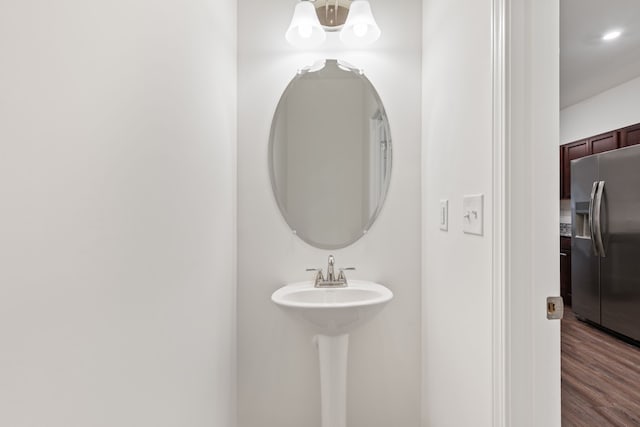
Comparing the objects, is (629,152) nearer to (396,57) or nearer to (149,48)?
(396,57)

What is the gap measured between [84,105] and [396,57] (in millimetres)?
1516

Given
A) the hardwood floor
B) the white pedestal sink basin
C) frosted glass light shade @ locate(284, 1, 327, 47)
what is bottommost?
the hardwood floor

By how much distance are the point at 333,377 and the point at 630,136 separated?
3988 millimetres

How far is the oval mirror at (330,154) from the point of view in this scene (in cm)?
173

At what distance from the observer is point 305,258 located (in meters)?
1.72

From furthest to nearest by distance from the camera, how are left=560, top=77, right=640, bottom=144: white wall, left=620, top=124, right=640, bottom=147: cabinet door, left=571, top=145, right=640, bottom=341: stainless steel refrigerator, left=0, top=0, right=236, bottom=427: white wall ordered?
1. left=560, top=77, right=640, bottom=144: white wall
2. left=620, top=124, right=640, bottom=147: cabinet door
3. left=571, top=145, right=640, bottom=341: stainless steel refrigerator
4. left=0, top=0, right=236, bottom=427: white wall

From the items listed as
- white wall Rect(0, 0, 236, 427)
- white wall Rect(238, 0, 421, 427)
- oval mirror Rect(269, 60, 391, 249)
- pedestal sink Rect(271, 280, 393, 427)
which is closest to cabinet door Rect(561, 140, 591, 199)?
white wall Rect(238, 0, 421, 427)

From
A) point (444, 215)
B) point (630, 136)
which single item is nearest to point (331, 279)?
point (444, 215)

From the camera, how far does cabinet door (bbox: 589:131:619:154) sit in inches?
144

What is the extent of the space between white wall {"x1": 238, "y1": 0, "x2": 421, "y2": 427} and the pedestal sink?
0.46 feet

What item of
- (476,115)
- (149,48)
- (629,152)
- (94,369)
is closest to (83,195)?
(94,369)

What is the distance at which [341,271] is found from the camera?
1.67 meters

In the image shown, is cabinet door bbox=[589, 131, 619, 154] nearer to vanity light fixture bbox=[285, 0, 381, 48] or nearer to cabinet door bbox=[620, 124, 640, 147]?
cabinet door bbox=[620, 124, 640, 147]

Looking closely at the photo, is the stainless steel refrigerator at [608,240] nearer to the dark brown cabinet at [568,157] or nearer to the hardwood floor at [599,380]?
the hardwood floor at [599,380]
